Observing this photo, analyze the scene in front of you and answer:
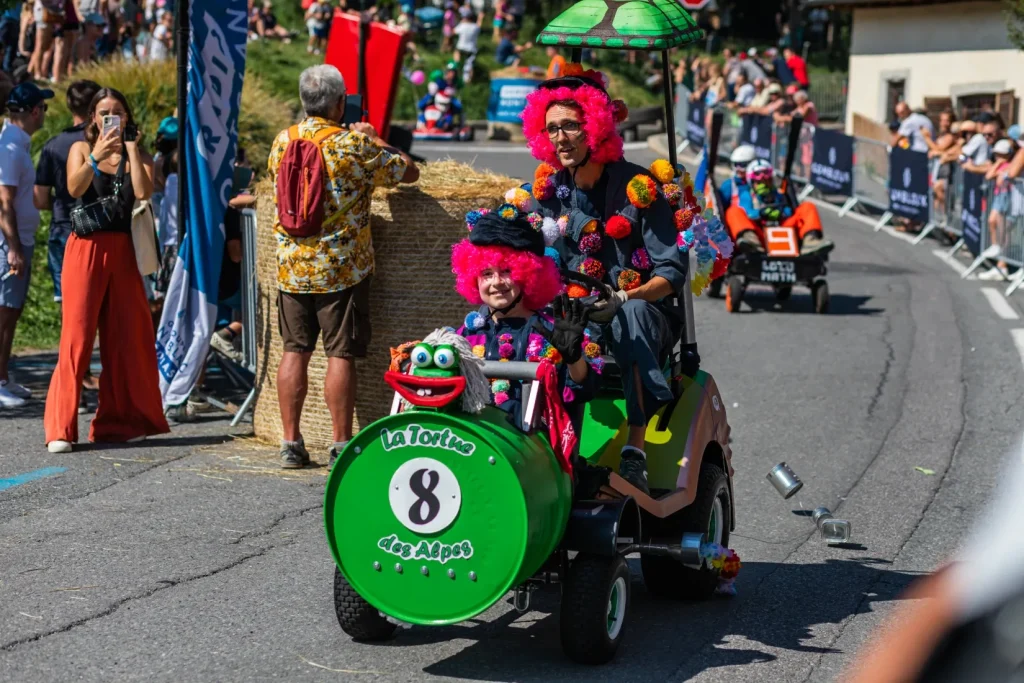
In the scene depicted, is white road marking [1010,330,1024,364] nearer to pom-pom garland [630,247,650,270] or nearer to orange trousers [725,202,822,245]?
orange trousers [725,202,822,245]

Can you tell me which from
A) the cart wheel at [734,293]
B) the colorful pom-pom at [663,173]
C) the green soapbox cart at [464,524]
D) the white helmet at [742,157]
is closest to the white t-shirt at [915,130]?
the white helmet at [742,157]

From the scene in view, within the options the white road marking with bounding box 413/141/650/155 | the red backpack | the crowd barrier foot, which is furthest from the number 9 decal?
the white road marking with bounding box 413/141/650/155

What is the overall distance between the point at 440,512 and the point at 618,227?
159 cm

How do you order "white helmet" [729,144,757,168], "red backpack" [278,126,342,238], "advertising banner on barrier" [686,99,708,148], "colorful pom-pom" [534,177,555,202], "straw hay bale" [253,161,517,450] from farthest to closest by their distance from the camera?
"advertising banner on barrier" [686,99,708,148] < "white helmet" [729,144,757,168] < "straw hay bale" [253,161,517,450] < "red backpack" [278,126,342,238] < "colorful pom-pom" [534,177,555,202]

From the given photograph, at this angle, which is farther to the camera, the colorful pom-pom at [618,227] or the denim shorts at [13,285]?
the denim shorts at [13,285]

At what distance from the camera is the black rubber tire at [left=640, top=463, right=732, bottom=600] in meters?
5.81

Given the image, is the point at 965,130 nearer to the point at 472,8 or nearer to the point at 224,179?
the point at 224,179

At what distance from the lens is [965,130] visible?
21.0m

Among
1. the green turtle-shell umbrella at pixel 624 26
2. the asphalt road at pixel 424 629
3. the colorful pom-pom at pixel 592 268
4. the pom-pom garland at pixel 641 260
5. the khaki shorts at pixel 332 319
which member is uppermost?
the green turtle-shell umbrella at pixel 624 26

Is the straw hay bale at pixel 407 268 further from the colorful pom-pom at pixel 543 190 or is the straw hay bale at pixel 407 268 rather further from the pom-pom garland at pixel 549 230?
the pom-pom garland at pixel 549 230

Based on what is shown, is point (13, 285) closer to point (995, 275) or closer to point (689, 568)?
point (689, 568)

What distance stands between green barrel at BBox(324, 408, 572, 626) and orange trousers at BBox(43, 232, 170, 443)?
3.82 m

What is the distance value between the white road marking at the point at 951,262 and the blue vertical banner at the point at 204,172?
10.5m

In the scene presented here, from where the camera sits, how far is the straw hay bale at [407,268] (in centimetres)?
789
